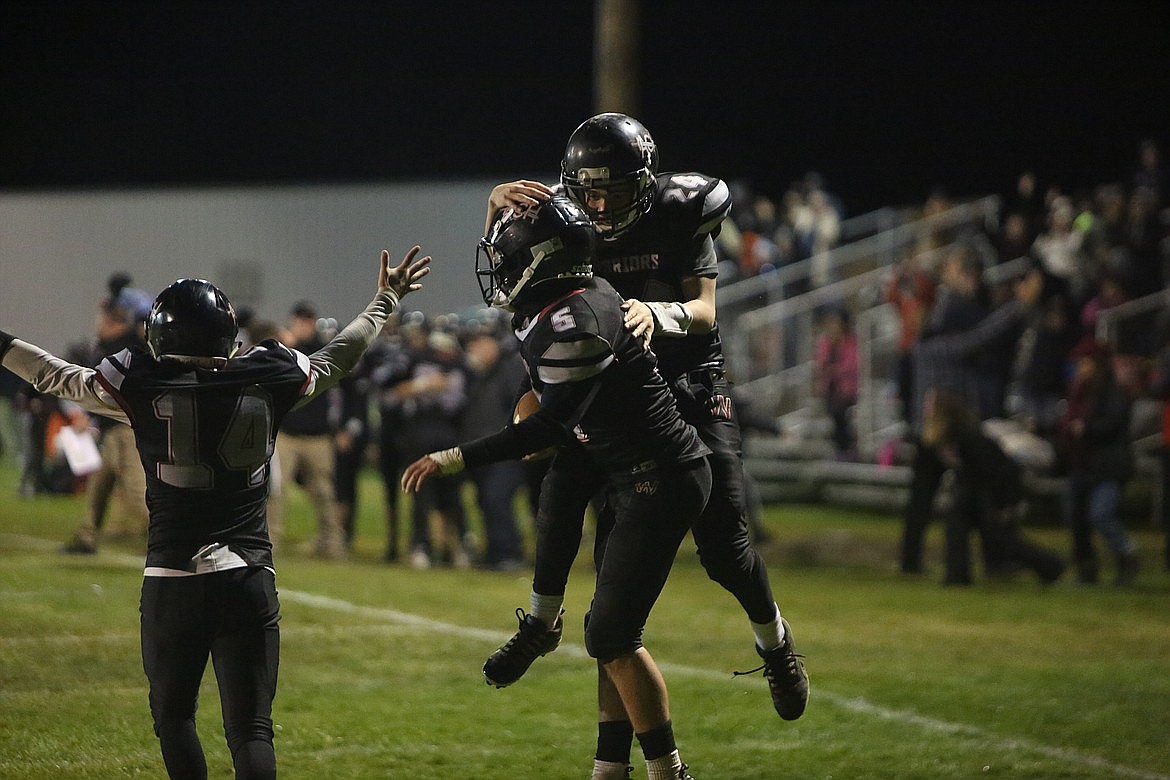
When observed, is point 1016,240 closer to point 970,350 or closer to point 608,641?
point 970,350

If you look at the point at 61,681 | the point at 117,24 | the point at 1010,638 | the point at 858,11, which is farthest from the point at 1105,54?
the point at 61,681

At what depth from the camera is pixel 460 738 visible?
6.76 meters

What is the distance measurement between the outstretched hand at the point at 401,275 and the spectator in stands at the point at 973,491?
7490 millimetres

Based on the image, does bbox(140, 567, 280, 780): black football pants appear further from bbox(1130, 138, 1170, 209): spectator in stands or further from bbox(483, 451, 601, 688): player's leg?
bbox(1130, 138, 1170, 209): spectator in stands

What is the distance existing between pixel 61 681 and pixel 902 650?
5.15 meters

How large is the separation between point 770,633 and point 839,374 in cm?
1229

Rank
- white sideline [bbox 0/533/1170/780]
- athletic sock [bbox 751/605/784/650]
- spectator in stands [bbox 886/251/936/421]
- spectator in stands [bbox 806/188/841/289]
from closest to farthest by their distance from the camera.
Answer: athletic sock [bbox 751/605/784/650] < white sideline [bbox 0/533/1170/780] < spectator in stands [bbox 886/251/936/421] < spectator in stands [bbox 806/188/841/289]

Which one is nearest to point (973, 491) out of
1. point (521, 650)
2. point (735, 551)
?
point (735, 551)

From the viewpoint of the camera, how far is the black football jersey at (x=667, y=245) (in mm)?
5375

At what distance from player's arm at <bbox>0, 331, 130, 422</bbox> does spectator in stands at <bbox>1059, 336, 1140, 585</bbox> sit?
9570 millimetres

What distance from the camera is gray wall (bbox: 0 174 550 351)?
20578 mm

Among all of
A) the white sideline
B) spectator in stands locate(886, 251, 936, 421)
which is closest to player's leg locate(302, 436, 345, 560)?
the white sideline

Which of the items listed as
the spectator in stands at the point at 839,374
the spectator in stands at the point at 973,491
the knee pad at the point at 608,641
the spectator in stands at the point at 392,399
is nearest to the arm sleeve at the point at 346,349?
the knee pad at the point at 608,641

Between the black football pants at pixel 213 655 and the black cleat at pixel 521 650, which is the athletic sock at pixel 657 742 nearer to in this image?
the black cleat at pixel 521 650
